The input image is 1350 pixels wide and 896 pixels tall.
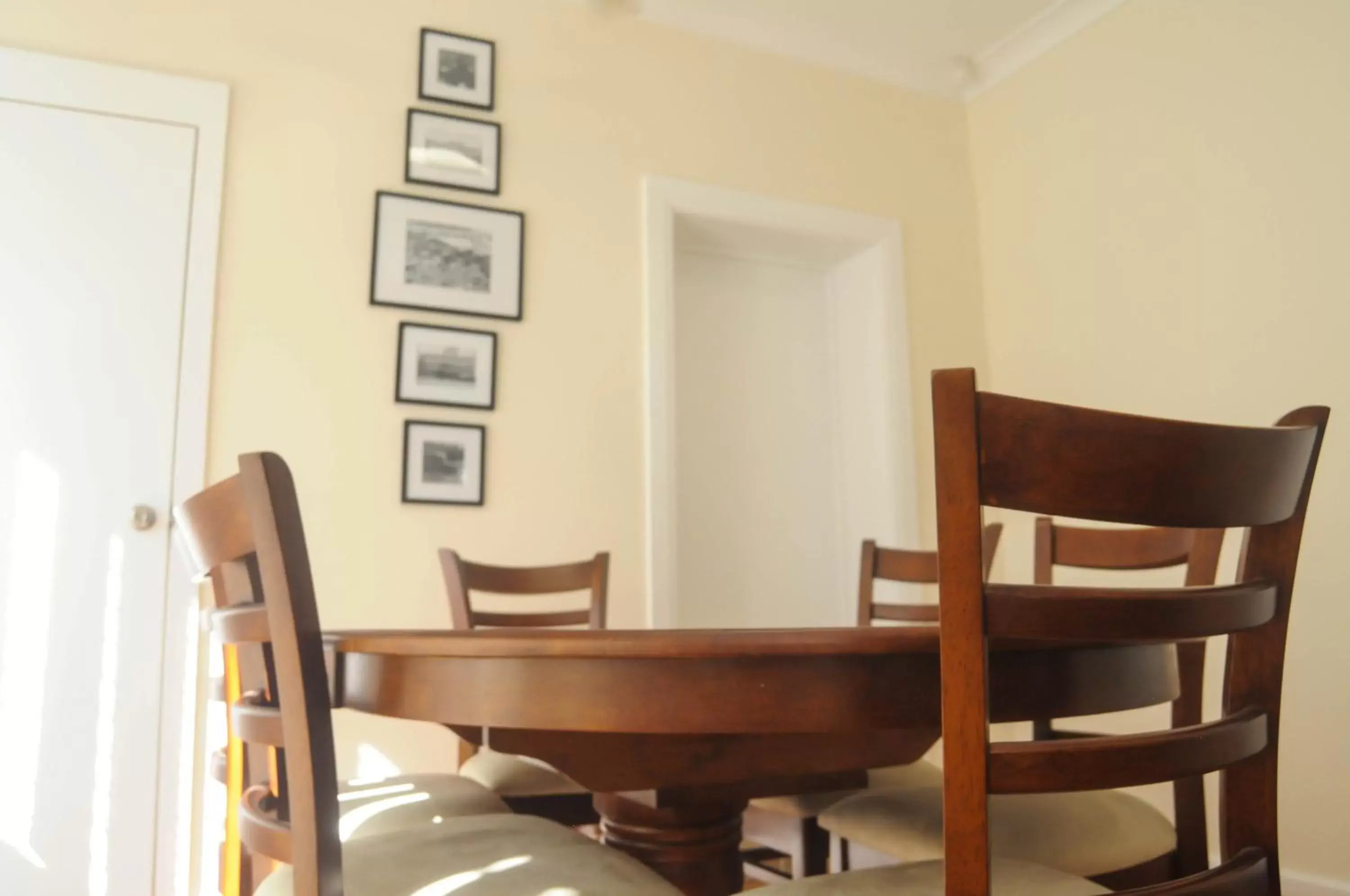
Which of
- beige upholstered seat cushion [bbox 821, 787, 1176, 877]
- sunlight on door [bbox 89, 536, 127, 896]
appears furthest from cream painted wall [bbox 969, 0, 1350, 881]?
sunlight on door [bbox 89, 536, 127, 896]

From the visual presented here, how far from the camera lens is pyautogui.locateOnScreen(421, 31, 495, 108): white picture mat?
2938 mm

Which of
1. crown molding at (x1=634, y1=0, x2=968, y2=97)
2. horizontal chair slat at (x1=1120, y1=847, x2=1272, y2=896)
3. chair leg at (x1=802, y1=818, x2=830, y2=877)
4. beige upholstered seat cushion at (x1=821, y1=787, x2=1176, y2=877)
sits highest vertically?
crown molding at (x1=634, y1=0, x2=968, y2=97)

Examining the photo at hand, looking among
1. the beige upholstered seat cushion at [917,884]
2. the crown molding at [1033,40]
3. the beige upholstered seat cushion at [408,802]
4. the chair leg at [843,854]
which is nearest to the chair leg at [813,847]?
the chair leg at [843,854]

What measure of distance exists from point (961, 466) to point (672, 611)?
230 centimetres

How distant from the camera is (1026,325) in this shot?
3.59m

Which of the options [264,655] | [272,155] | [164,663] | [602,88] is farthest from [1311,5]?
[164,663]

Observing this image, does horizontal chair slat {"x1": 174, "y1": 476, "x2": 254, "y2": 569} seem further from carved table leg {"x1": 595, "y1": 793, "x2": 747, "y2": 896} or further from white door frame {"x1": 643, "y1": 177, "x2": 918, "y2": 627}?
white door frame {"x1": 643, "y1": 177, "x2": 918, "y2": 627}

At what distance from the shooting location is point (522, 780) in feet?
6.21

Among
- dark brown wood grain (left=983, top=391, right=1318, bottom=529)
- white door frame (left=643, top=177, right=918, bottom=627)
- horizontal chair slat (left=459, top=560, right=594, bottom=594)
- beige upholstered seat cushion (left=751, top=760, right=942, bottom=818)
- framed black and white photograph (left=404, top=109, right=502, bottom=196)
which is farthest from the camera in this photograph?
white door frame (left=643, top=177, right=918, bottom=627)

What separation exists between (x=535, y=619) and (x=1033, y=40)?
2804 millimetres

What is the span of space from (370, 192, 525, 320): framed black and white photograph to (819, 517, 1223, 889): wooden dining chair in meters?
1.90

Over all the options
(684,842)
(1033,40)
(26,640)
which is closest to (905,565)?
(684,842)

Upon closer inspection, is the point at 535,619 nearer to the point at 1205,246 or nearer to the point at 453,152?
the point at 453,152

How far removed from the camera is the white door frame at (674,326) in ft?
9.82
